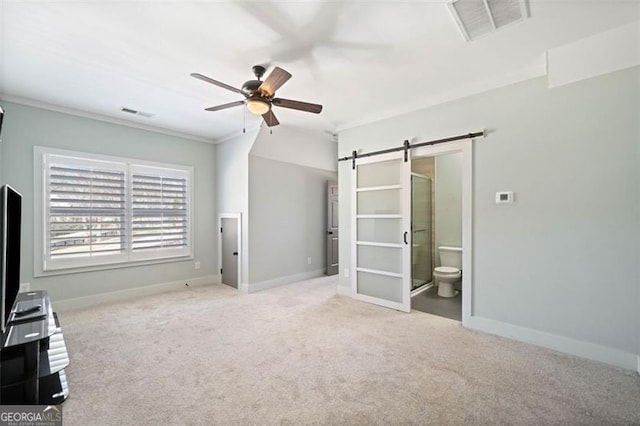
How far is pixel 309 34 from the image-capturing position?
2246 millimetres

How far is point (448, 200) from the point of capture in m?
4.93

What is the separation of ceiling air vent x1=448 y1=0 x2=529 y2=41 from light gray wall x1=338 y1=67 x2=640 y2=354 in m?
0.99

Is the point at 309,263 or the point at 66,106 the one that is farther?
the point at 309,263

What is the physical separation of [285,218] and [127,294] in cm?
273

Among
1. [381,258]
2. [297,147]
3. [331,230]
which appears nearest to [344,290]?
[381,258]

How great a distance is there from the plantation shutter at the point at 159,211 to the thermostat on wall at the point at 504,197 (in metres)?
4.69

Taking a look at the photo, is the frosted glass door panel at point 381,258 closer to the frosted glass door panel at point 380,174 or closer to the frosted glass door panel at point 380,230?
the frosted glass door panel at point 380,230

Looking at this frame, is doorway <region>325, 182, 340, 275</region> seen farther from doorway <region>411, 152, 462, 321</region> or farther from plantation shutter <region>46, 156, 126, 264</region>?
plantation shutter <region>46, 156, 126, 264</region>

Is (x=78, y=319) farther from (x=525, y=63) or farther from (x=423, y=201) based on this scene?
(x=525, y=63)

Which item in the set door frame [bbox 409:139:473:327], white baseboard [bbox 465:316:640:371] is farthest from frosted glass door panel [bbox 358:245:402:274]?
white baseboard [bbox 465:316:640:371]

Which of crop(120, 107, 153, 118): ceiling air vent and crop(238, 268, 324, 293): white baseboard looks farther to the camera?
crop(238, 268, 324, 293): white baseboard

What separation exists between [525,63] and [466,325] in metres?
2.75

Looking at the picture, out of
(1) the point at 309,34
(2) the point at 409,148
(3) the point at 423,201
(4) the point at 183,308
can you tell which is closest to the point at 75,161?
(4) the point at 183,308

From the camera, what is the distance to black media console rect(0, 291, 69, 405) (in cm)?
165
